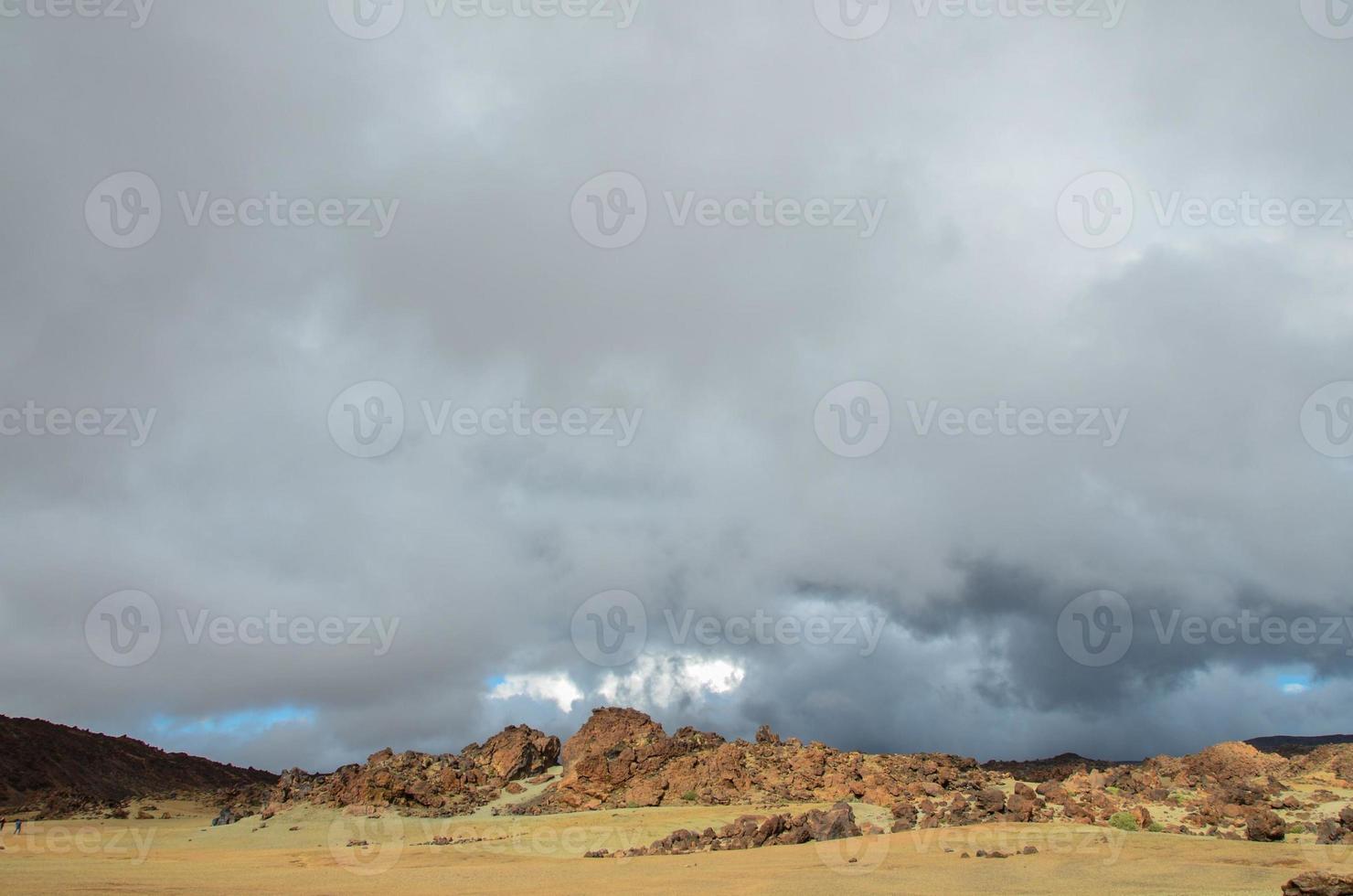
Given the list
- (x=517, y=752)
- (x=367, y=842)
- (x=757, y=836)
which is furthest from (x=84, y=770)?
(x=757, y=836)

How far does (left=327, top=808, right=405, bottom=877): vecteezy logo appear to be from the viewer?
84.5 feet

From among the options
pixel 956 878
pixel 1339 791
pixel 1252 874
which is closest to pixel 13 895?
pixel 956 878

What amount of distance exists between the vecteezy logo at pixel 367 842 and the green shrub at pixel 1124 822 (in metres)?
22.0

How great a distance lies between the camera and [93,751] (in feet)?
264

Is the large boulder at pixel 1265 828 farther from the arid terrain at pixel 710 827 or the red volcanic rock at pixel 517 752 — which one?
the red volcanic rock at pixel 517 752

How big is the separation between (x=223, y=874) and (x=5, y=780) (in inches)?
2238

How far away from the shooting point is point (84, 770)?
75.5 metres

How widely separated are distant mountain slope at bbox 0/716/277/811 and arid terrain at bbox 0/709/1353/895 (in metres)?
13.4

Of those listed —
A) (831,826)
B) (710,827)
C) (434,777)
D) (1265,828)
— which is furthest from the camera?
(434,777)

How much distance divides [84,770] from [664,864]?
7582cm

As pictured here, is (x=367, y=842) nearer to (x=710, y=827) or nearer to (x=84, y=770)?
(x=710, y=827)

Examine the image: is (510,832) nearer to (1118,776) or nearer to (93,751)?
(1118,776)

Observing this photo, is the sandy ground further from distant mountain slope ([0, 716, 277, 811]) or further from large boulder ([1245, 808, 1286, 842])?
distant mountain slope ([0, 716, 277, 811])

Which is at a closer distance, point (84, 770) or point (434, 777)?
point (434, 777)
